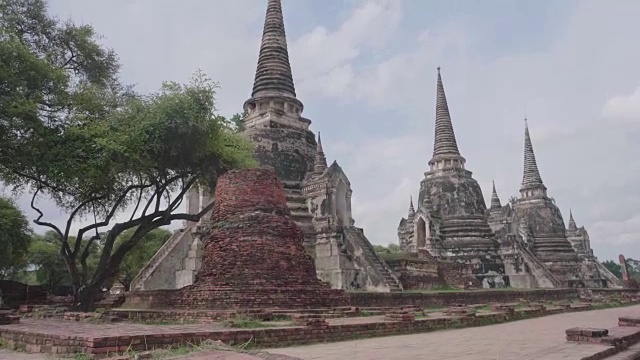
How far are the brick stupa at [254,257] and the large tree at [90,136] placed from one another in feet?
10.1

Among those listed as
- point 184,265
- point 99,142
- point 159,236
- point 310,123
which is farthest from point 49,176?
point 159,236

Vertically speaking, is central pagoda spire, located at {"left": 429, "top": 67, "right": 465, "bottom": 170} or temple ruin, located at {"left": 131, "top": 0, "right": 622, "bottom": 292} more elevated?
central pagoda spire, located at {"left": 429, "top": 67, "right": 465, "bottom": 170}

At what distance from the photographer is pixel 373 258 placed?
21.2 metres

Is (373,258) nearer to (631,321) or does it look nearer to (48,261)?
(631,321)

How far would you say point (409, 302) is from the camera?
17.5 meters

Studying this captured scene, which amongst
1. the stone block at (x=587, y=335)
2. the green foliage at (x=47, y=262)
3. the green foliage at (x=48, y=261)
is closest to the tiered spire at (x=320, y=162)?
the stone block at (x=587, y=335)

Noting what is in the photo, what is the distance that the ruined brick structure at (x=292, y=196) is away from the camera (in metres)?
20.5

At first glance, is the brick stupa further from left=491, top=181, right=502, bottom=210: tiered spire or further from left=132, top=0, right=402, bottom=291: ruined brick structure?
left=491, top=181, right=502, bottom=210: tiered spire

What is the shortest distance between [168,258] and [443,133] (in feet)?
65.6

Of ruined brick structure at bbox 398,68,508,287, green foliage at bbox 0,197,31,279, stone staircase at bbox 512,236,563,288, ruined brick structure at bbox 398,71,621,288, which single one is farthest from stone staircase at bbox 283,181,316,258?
stone staircase at bbox 512,236,563,288

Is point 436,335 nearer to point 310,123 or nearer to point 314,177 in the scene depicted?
point 314,177

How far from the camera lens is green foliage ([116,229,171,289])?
35.1 m

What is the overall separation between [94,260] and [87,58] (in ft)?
81.7

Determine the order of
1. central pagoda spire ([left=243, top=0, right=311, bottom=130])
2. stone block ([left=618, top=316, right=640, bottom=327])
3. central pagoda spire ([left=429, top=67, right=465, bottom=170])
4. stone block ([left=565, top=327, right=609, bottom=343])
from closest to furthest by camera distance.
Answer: stone block ([left=565, top=327, right=609, bottom=343]), stone block ([left=618, top=316, right=640, bottom=327]), central pagoda spire ([left=243, top=0, right=311, bottom=130]), central pagoda spire ([left=429, top=67, right=465, bottom=170])
